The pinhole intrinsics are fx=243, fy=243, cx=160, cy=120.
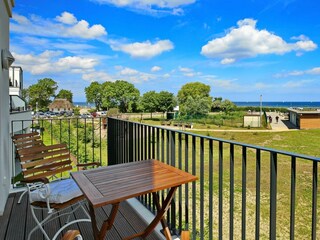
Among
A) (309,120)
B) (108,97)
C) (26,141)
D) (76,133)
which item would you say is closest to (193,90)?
(108,97)

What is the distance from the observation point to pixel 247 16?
158ft

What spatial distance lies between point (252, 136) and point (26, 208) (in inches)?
1168

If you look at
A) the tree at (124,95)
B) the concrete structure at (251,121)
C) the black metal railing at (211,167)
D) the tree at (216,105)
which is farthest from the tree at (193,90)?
the black metal railing at (211,167)

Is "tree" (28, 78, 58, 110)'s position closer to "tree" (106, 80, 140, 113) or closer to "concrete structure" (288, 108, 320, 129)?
"tree" (106, 80, 140, 113)

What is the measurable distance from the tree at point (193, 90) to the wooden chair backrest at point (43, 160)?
57125mm

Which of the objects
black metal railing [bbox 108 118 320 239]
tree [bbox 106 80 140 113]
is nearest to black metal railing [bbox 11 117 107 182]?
black metal railing [bbox 108 118 320 239]

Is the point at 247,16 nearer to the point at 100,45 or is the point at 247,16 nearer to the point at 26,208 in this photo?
the point at 100,45

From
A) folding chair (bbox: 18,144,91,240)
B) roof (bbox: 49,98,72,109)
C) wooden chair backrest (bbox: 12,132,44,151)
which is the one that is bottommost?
folding chair (bbox: 18,144,91,240)

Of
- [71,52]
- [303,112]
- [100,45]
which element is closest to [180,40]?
[100,45]

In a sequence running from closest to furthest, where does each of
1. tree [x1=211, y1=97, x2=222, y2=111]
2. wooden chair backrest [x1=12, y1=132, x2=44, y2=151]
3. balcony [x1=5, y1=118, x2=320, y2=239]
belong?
balcony [x1=5, y1=118, x2=320, y2=239], wooden chair backrest [x1=12, y1=132, x2=44, y2=151], tree [x1=211, y1=97, x2=222, y2=111]

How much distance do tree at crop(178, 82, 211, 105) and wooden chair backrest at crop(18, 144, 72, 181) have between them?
5712 cm

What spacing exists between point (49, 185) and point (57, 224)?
485 mm

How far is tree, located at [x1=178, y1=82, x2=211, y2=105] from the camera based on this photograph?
199 feet

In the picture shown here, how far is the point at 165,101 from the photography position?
52.2 metres
